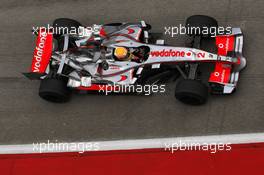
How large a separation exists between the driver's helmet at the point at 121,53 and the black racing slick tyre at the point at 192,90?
87 cm

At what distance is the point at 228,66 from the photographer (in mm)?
5793

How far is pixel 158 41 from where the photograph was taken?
616cm

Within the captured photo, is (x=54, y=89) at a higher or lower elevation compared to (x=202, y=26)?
lower

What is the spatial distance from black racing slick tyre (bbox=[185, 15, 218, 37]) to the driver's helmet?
1.01 metres

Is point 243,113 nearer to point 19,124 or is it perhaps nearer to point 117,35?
point 117,35

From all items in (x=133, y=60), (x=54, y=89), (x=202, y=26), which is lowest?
(x=54, y=89)

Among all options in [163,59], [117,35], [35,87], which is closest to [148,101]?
[163,59]

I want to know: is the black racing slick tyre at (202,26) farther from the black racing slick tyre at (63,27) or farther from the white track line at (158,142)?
the black racing slick tyre at (63,27)

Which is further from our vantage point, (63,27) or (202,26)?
(63,27)

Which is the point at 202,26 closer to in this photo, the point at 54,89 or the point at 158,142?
the point at 158,142

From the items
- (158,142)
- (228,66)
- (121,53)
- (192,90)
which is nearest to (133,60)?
(121,53)

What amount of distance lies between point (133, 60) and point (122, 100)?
0.69 m

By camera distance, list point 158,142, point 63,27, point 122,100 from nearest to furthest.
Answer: point 158,142
point 122,100
point 63,27

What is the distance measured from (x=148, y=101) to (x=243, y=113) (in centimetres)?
141
